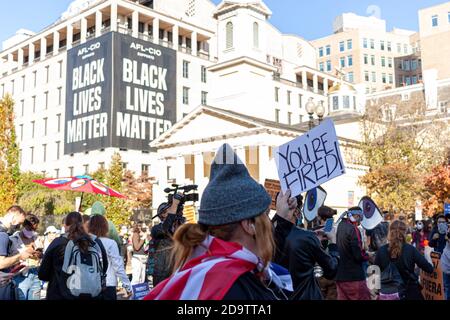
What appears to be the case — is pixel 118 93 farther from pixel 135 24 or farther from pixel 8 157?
pixel 8 157

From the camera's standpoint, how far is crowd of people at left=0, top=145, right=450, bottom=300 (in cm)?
204

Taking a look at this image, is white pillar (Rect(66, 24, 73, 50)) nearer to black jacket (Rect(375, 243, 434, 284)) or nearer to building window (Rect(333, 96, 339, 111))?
building window (Rect(333, 96, 339, 111))

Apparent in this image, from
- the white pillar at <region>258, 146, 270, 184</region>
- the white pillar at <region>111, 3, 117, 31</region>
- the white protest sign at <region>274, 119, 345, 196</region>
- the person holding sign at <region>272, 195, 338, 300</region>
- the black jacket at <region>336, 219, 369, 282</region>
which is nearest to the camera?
the person holding sign at <region>272, 195, 338, 300</region>

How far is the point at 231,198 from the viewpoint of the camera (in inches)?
85.4

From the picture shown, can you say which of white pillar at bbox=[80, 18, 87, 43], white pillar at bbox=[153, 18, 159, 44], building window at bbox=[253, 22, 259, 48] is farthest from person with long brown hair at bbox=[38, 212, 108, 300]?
white pillar at bbox=[80, 18, 87, 43]

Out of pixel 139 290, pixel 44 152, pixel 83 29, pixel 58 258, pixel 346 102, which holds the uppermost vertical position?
pixel 83 29

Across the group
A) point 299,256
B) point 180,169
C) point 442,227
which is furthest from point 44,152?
point 299,256

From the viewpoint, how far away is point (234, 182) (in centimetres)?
222

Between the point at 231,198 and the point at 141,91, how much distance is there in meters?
58.0

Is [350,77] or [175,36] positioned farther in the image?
[350,77]

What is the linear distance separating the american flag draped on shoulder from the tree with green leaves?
41.2m

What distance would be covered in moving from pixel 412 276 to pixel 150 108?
2157 inches
